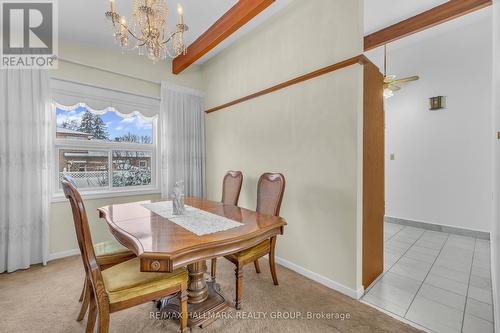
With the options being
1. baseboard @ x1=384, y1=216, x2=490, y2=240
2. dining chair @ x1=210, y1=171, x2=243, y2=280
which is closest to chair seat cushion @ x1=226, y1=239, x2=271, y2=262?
dining chair @ x1=210, y1=171, x2=243, y2=280

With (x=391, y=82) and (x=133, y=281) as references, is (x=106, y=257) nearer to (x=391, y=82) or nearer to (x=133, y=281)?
(x=133, y=281)

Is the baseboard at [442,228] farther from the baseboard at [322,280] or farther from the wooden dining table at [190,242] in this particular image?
the wooden dining table at [190,242]

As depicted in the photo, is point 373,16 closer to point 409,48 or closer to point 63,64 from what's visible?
point 409,48

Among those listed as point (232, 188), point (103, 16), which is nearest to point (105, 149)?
point (103, 16)

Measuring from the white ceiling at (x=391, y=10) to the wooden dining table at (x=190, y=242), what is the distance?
295cm

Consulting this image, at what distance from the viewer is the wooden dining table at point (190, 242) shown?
1.13 meters

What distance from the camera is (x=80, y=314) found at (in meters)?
1.61

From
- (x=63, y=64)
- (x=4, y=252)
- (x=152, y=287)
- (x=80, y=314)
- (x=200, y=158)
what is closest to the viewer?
(x=152, y=287)

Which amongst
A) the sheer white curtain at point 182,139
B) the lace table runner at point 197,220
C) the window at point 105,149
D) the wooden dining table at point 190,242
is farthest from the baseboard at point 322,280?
the window at point 105,149

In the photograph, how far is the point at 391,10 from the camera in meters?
2.77

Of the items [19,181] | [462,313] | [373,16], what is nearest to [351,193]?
[462,313]

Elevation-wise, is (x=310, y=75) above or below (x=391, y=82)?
below

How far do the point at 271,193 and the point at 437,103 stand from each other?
3.47 metres

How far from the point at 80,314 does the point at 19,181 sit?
1.87 metres
